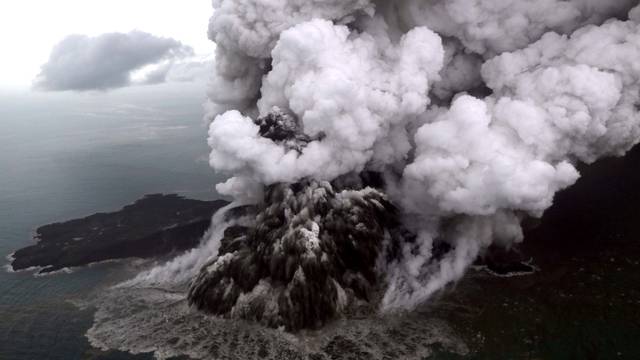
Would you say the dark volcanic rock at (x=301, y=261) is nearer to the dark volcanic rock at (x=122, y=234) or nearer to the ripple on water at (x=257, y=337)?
the ripple on water at (x=257, y=337)

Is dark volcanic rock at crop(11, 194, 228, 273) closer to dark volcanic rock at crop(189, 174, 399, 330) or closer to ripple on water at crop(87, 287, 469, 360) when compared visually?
dark volcanic rock at crop(189, 174, 399, 330)

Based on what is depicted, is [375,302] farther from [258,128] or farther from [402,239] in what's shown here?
[258,128]

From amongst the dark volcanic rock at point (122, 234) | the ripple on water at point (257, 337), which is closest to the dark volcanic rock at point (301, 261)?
the ripple on water at point (257, 337)

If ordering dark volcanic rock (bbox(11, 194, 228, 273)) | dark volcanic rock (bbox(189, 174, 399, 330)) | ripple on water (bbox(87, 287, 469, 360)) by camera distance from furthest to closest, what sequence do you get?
dark volcanic rock (bbox(11, 194, 228, 273)), dark volcanic rock (bbox(189, 174, 399, 330)), ripple on water (bbox(87, 287, 469, 360))

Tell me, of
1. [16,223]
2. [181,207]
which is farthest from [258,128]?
[16,223]

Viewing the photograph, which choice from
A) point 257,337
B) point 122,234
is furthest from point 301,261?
point 122,234

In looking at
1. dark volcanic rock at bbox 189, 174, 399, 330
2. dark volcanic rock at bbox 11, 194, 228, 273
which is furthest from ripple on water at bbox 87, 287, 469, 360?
dark volcanic rock at bbox 11, 194, 228, 273
